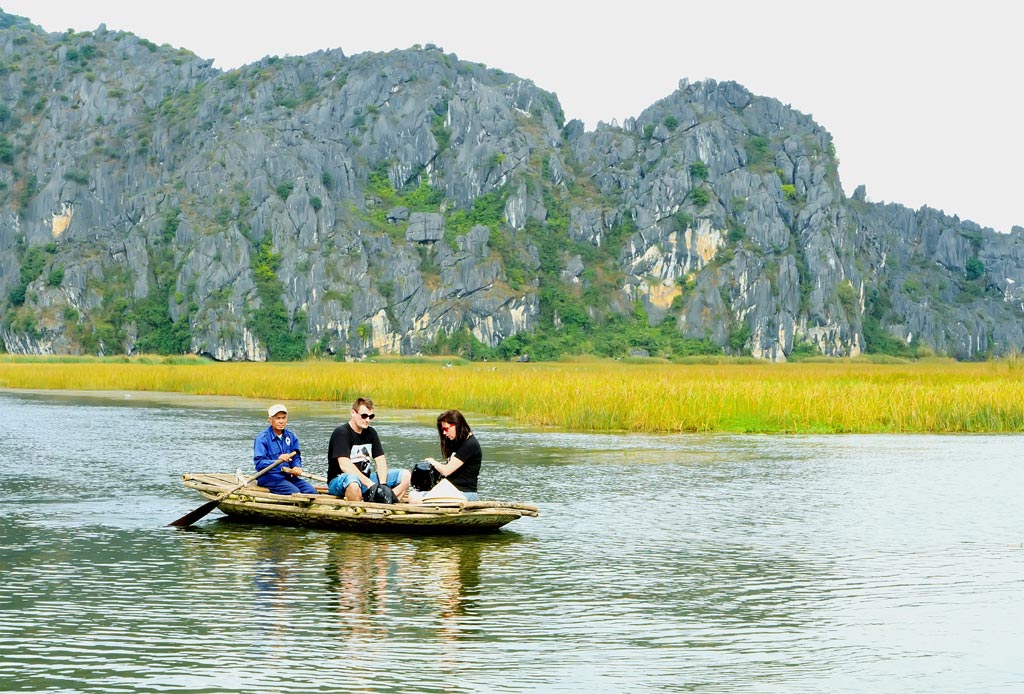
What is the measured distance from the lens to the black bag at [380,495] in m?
17.5

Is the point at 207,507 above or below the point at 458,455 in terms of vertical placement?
below

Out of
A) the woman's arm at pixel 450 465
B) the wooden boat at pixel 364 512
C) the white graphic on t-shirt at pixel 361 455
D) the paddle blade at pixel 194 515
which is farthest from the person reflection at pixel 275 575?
the woman's arm at pixel 450 465

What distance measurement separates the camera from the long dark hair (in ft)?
58.1

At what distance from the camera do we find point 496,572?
1485 cm

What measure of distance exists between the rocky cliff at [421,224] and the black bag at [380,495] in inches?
5394

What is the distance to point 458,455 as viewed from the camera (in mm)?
18031

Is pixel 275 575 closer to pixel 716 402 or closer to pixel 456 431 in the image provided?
pixel 456 431

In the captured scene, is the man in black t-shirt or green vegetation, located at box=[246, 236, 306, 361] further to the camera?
green vegetation, located at box=[246, 236, 306, 361]

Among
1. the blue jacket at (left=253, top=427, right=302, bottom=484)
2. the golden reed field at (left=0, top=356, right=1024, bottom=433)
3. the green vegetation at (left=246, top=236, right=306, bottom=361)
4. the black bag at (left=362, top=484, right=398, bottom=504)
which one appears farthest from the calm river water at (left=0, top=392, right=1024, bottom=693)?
the green vegetation at (left=246, top=236, right=306, bottom=361)

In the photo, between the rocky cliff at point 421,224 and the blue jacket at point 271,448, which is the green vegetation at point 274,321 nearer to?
the rocky cliff at point 421,224

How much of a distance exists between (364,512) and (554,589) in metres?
4.15

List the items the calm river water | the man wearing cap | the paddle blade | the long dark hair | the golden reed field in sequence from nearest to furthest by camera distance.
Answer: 1. the calm river water
2. the long dark hair
3. the paddle blade
4. the man wearing cap
5. the golden reed field

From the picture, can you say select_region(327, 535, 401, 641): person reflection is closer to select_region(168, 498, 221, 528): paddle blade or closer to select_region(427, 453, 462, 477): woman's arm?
select_region(427, 453, 462, 477): woman's arm

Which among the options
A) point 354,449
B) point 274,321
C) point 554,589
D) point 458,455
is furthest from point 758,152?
point 554,589
